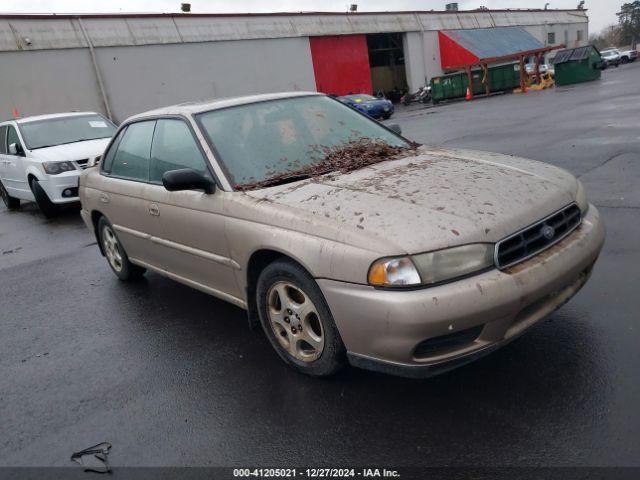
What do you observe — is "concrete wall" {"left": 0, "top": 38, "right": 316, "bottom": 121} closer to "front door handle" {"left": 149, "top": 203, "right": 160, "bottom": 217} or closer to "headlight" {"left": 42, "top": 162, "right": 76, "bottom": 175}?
"headlight" {"left": 42, "top": 162, "right": 76, "bottom": 175}

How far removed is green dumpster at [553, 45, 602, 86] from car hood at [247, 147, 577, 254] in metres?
30.9

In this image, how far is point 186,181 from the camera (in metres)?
3.38

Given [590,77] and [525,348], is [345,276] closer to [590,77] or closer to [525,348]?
[525,348]

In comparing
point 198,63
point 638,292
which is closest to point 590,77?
point 198,63

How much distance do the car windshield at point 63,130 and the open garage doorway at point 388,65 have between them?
113 feet

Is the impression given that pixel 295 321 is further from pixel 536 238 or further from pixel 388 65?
pixel 388 65

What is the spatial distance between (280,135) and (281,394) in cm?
178

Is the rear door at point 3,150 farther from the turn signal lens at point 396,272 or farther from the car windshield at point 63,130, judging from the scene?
the turn signal lens at point 396,272

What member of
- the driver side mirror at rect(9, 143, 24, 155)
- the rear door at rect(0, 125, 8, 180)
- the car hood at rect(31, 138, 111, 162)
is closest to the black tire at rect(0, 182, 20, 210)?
the rear door at rect(0, 125, 8, 180)

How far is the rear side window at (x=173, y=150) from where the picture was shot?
3.76 meters

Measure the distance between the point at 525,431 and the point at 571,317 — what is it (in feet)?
4.16

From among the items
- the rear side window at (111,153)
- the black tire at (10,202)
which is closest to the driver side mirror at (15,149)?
the black tire at (10,202)

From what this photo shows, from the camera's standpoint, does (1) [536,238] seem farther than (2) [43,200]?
No

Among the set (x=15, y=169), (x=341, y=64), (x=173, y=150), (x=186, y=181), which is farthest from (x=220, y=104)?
(x=341, y=64)
